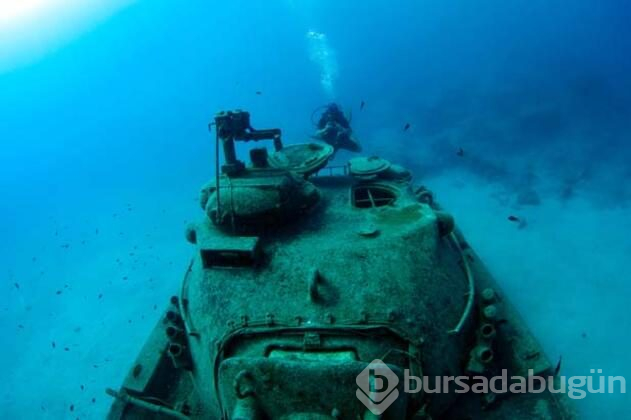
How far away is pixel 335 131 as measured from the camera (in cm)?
1506

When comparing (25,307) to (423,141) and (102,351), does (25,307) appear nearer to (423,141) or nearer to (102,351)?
(102,351)

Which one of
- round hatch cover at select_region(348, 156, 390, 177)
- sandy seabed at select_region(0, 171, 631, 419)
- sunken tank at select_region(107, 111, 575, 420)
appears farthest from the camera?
sandy seabed at select_region(0, 171, 631, 419)

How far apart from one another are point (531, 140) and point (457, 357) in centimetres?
1996

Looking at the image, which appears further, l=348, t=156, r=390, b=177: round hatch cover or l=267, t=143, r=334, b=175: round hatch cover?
l=348, t=156, r=390, b=177: round hatch cover

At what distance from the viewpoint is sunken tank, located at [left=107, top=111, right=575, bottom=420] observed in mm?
3900

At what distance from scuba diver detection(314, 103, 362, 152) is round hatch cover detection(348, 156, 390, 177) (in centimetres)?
726

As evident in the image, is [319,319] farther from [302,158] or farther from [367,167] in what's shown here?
[302,158]

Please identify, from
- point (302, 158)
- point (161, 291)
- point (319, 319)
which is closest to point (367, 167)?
point (302, 158)

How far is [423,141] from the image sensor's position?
2398 cm

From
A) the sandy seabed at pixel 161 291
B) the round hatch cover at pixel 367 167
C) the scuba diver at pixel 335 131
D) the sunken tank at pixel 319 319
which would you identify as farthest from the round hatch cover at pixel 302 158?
the scuba diver at pixel 335 131

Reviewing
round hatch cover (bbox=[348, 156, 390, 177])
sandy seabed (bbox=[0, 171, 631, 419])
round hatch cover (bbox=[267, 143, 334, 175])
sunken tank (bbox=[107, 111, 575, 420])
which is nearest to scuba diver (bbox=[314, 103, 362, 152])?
sandy seabed (bbox=[0, 171, 631, 419])

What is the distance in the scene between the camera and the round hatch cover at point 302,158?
748 cm

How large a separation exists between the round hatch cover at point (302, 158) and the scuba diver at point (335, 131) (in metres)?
6.74

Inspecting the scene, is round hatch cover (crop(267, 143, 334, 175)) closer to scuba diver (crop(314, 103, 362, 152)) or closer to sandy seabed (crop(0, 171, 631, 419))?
sandy seabed (crop(0, 171, 631, 419))
